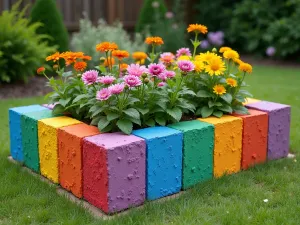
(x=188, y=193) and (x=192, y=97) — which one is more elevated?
(x=192, y=97)

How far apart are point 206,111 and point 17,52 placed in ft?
14.0

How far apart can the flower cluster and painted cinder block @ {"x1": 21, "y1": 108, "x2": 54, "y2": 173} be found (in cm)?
17

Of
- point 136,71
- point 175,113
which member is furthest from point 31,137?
point 175,113

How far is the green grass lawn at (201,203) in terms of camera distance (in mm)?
2932

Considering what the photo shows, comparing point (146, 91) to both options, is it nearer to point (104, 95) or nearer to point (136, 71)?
point (136, 71)

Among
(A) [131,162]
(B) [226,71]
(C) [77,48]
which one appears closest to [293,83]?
(C) [77,48]

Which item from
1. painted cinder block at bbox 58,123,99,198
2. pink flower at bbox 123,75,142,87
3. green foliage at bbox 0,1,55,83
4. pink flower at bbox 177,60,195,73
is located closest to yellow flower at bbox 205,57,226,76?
pink flower at bbox 177,60,195,73

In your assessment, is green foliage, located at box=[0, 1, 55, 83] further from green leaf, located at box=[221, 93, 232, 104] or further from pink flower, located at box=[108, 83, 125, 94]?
pink flower, located at box=[108, 83, 125, 94]

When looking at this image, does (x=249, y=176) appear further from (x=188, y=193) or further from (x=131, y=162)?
(x=131, y=162)

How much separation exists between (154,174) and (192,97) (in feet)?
3.13

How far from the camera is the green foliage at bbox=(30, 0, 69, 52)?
8.33 metres

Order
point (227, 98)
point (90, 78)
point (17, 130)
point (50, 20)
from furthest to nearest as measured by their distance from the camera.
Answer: point (50, 20), point (17, 130), point (227, 98), point (90, 78)

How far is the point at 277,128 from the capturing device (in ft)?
13.3

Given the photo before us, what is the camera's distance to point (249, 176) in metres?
3.69
